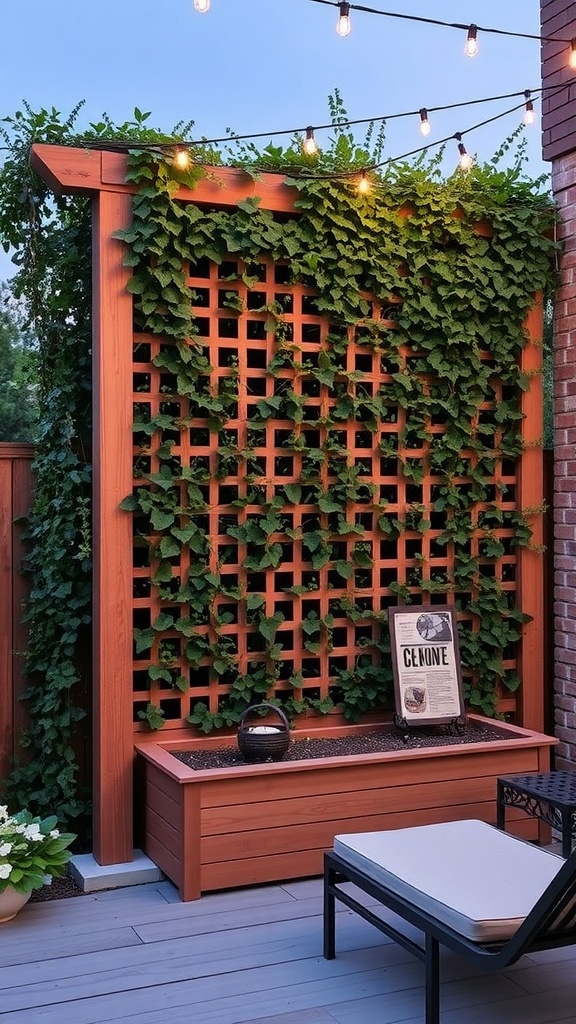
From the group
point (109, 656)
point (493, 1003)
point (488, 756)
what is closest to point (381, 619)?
point (488, 756)

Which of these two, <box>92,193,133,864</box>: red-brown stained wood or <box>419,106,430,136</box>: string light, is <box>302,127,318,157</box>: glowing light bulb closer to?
<box>419,106,430,136</box>: string light

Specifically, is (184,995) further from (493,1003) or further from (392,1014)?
(493,1003)

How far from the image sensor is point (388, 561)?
4246mm

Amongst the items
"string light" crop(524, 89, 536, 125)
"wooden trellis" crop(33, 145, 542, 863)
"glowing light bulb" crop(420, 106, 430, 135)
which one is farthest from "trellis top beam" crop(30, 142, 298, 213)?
"string light" crop(524, 89, 536, 125)

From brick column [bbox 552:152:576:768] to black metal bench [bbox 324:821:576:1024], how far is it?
1481 mm

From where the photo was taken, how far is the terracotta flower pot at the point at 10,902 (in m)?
3.20

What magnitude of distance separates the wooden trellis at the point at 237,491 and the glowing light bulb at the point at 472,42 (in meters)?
0.95

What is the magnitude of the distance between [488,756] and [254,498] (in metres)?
1.38

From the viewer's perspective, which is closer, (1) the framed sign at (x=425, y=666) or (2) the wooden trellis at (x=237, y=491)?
(2) the wooden trellis at (x=237, y=491)

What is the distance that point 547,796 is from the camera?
3.28m

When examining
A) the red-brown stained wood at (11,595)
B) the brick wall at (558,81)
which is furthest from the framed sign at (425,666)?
the brick wall at (558,81)

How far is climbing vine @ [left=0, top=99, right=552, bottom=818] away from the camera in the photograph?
3.80m

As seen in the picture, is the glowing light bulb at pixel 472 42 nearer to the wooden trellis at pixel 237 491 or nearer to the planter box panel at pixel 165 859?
the wooden trellis at pixel 237 491

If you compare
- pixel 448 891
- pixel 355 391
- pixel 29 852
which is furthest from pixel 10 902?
pixel 355 391
